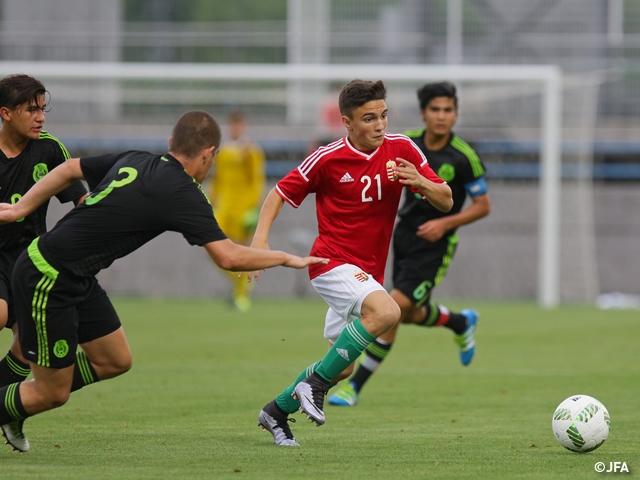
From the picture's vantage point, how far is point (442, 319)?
8836 millimetres

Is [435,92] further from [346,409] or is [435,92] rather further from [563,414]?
[563,414]

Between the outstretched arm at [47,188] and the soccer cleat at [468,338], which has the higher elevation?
the outstretched arm at [47,188]

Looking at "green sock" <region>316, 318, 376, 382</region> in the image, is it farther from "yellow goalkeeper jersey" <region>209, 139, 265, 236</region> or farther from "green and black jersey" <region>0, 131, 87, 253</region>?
"yellow goalkeeper jersey" <region>209, 139, 265, 236</region>

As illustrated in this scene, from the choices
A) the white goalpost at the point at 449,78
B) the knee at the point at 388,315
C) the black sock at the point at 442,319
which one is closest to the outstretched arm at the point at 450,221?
the black sock at the point at 442,319

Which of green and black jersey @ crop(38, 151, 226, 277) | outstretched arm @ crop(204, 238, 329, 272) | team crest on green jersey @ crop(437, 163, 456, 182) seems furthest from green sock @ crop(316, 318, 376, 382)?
team crest on green jersey @ crop(437, 163, 456, 182)

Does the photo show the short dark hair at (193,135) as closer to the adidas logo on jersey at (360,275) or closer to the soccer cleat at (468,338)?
the adidas logo on jersey at (360,275)

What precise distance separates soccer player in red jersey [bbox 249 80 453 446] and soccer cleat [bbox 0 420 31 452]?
1268 millimetres

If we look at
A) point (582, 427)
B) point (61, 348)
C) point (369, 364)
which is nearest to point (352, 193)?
point (582, 427)

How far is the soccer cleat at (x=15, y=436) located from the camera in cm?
541

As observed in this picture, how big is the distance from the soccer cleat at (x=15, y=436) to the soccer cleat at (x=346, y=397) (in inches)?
109

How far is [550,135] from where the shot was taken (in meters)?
16.6

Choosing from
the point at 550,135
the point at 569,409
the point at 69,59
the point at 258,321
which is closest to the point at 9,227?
the point at 569,409

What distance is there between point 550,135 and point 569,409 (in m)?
11.6

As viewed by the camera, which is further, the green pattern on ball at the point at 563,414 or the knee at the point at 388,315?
the knee at the point at 388,315
